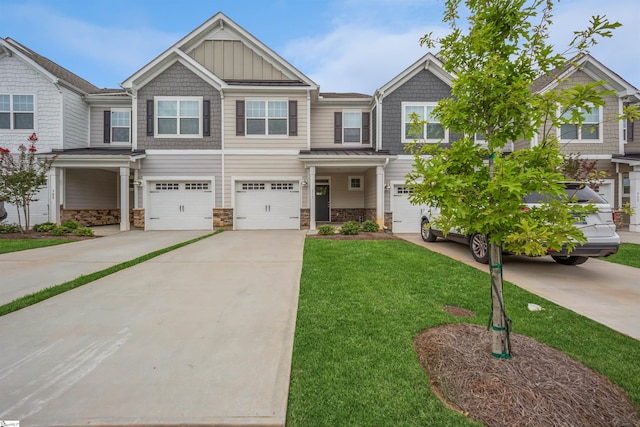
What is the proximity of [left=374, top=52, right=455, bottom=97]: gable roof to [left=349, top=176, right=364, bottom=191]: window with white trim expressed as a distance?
423cm

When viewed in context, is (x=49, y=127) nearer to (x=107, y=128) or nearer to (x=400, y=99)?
(x=107, y=128)

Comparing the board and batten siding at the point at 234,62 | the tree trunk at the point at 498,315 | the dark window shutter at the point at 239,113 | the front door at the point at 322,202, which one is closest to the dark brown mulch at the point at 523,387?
the tree trunk at the point at 498,315

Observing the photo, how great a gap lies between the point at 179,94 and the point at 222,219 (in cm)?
564

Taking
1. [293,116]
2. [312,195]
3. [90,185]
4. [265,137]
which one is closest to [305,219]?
[312,195]

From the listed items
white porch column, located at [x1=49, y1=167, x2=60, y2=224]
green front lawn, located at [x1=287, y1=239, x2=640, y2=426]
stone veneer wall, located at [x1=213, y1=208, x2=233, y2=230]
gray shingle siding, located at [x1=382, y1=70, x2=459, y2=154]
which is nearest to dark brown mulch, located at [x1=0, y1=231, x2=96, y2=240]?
white porch column, located at [x1=49, y1=167, x2=60, y2=224]

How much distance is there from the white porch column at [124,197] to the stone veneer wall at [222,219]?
11.6 feet

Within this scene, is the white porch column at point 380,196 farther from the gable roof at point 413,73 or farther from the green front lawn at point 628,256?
the green front lawn at point 628,256

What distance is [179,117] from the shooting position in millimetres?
12484

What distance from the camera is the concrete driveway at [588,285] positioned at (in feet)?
12.2

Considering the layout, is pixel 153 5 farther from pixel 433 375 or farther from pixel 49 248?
pixel 433 375

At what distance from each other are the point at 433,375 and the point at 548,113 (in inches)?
88.2

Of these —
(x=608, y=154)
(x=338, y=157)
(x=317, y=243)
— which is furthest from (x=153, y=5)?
(x=608, y=154)

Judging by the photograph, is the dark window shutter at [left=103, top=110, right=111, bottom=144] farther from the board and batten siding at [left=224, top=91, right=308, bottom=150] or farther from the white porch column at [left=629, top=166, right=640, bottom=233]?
the white porch column at [left=629, top=166, right=640, bottom=233]

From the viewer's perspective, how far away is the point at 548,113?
2221 millimetres
